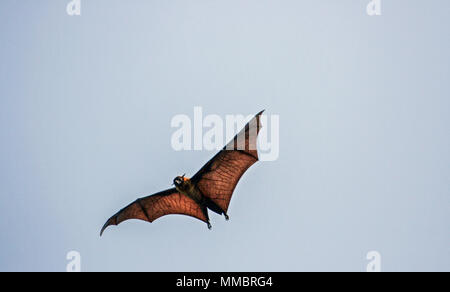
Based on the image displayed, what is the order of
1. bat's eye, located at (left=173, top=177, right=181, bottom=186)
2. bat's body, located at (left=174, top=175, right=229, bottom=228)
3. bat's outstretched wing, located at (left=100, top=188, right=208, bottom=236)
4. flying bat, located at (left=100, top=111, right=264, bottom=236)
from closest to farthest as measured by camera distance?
bat's eye, located at (left=173, top=177, right=181, bottom=186)
bat's body, located at (left=174, top=175, right=229, bottom=228)
flying bat, located at (left=100, top=111, right=264, bottom=236)
bat's outstretched wing, located at (left=100, top=188, right=208, bottom=236)

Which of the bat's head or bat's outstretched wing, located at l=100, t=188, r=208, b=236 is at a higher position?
the bat's head

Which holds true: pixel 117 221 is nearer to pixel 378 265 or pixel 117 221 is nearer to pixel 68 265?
pixel 68 265

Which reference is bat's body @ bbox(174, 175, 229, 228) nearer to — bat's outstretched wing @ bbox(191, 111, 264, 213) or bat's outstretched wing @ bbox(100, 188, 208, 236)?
bat's outstretched wing @ bbox(191, 111, 264, 213)

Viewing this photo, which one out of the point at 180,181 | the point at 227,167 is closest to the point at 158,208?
the point at 180,181

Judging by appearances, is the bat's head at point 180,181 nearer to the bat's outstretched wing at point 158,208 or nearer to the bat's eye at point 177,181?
the bat's eye at point 177,181

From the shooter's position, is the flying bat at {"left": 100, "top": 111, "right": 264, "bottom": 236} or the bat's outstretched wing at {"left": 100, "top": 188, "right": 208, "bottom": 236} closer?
the flying bat at {"left": 100, "top": 111, "right": 264, "bottom": 236}

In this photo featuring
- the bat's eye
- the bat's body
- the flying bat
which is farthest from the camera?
the flying bat

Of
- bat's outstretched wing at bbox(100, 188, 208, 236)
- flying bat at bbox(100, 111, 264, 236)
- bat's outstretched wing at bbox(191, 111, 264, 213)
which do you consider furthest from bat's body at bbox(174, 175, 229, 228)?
bat's outstretched wing at bbox(100, 188, 208, 236)
